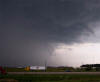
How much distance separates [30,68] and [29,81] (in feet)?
102

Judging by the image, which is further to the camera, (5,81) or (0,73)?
(0,73)

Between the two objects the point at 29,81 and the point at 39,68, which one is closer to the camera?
the point at 29,81

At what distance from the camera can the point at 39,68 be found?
60.6 meters

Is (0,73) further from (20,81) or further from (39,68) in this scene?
(39,68)

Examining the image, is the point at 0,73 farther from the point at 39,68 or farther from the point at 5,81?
the point at 39,68

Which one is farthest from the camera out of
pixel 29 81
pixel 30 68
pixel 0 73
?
pixel 30 68

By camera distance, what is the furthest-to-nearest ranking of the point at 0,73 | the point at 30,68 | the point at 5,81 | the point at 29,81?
the point at 30,68, the point at 0,73, the point at 29,81, the point at 5,81

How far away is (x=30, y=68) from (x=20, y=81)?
101 feet

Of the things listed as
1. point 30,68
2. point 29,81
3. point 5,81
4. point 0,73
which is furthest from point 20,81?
point 30,68

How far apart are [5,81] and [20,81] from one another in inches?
178

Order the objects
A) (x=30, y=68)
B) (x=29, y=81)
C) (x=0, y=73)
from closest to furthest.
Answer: (x=29, y=81)
(x=0, y=73)
(x=30, y=68)

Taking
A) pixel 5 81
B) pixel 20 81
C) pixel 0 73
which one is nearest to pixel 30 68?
pixel 0 73

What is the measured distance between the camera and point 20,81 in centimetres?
2948

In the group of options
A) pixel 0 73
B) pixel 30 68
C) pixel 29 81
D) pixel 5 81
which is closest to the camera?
pixel 5 81
